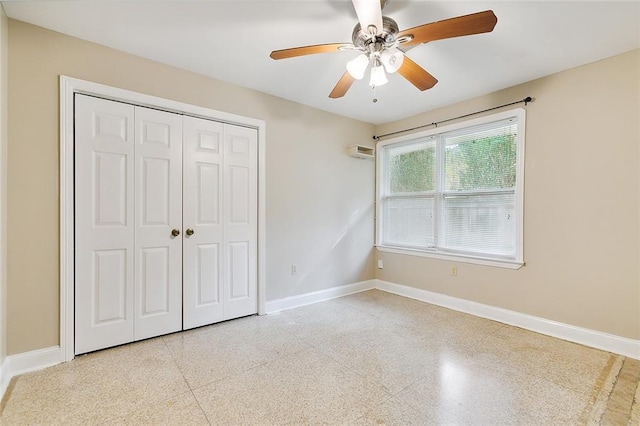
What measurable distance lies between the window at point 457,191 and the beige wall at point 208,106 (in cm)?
40

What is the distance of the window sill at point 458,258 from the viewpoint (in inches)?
121

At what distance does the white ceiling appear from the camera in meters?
1.91

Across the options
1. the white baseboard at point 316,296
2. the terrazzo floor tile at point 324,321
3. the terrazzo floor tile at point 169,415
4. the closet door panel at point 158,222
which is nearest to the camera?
the terrazzo floor tile at point 169,415

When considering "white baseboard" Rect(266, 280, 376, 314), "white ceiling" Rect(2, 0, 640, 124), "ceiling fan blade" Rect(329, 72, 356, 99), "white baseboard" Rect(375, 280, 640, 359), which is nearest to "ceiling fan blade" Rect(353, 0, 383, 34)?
"white ceiling" Rect(2, 0, 640, 124)

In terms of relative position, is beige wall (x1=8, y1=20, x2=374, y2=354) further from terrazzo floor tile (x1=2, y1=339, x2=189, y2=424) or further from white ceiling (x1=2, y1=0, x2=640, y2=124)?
terrazzo floor tile (x1=2, y1=339, x2=189, y2=424)

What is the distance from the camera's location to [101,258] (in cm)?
240

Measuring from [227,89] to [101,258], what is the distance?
6.44ft

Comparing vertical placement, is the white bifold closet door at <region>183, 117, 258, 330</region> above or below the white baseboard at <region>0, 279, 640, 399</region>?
above

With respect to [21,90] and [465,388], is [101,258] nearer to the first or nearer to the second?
[21,90]

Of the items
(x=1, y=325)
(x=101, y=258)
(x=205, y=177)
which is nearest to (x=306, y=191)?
(x=205, y=177)

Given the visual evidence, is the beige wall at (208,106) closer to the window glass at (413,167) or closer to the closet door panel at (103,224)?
the closet door panel at (103,224)

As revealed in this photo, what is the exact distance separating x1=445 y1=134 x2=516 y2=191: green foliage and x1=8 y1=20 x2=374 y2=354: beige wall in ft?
3.95

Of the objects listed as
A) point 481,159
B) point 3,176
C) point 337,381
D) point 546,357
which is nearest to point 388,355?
point 337,381

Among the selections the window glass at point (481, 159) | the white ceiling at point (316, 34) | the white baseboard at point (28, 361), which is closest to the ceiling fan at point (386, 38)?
the white ceiling at point (316, 34)
